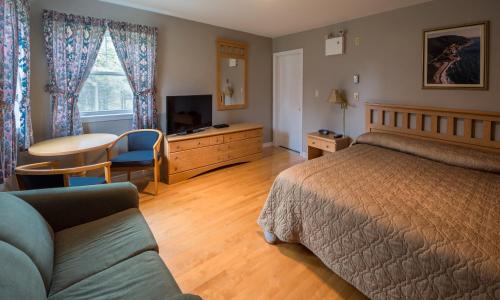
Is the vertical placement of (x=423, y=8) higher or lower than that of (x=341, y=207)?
higher

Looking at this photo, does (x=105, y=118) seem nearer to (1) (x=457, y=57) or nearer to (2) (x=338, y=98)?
(2) (x=338, y=98)

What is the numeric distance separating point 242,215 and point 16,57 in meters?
2.59

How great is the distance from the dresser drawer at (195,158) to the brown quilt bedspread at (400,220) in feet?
6.03

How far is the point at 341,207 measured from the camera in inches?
71.1

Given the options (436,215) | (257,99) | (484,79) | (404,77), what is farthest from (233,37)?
(436,215)

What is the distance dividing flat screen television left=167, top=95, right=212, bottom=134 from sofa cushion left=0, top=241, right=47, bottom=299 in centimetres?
288

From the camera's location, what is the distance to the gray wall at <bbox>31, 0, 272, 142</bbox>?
3.08 m

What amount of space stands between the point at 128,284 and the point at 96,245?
44cm

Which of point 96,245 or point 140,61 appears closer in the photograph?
point 96,245

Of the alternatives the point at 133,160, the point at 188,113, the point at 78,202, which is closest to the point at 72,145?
the point at 133,160

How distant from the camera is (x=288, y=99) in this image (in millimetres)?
5508

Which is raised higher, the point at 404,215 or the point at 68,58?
the point at 68,58

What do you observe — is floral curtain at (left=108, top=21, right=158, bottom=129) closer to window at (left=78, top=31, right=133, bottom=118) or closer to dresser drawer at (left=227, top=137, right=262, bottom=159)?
window at (left=78, top=31, right=133, bottom=118)

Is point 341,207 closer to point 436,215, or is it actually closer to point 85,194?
point 436,215
